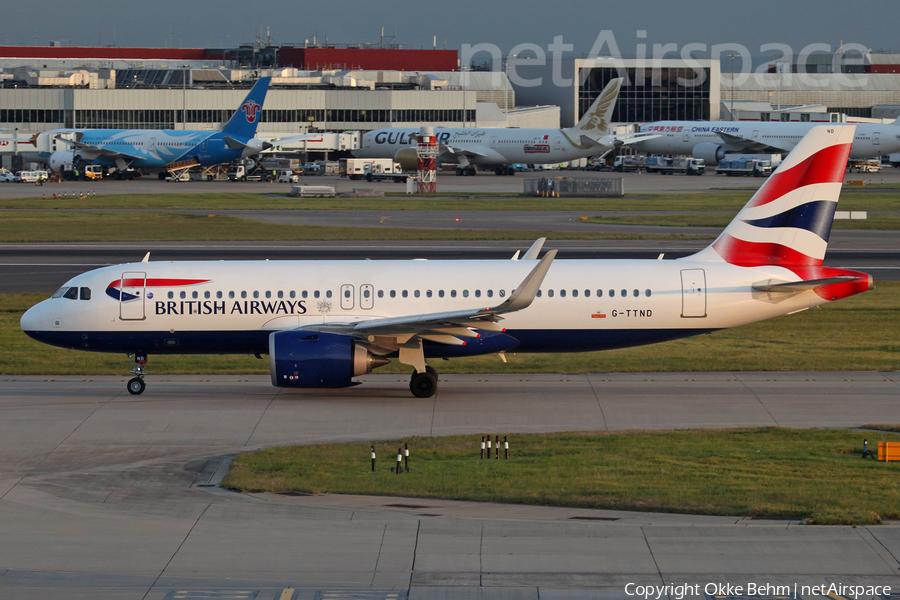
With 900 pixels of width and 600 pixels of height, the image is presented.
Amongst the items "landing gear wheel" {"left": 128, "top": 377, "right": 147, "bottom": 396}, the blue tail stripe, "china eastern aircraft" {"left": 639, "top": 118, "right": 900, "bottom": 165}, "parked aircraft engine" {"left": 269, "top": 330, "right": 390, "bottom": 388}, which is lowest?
"landing gear wheel" {"left": 128, "top": 377, "right": 147, "bottom": 396}

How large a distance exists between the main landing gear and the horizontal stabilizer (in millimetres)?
16768

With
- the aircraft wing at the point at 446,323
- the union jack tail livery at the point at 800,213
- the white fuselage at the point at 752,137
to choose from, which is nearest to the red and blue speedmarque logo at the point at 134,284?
the aircraft wing at the point at 446,323

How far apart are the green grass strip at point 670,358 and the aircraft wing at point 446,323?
15.5ft

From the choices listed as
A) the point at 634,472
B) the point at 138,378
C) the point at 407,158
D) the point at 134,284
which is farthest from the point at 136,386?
the point at 407,158

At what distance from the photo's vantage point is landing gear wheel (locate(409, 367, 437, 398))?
26516mm

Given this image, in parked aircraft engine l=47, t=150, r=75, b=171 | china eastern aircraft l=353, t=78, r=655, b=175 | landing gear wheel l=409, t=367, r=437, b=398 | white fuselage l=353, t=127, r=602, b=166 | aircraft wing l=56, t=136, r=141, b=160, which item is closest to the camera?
landing gear wheel l=409, t=367, r=437, b=398

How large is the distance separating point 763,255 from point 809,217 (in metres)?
1.60

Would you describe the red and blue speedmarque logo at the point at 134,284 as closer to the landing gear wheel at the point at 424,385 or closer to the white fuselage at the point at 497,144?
the landing gear wheel at the point at 424,385

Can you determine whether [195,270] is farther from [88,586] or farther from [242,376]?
[88,586]

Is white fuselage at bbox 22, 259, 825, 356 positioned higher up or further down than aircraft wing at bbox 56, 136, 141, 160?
further down

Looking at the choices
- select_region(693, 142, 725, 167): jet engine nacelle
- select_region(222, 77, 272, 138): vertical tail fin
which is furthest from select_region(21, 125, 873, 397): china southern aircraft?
select_region(693, 142, 725, 167): jet engine nacelle

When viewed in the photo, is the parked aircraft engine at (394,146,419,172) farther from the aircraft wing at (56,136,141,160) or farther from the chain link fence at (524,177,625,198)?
the aircraft wing at (56,136,141,160)

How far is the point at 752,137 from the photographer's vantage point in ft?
437

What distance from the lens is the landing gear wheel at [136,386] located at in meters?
27.2
